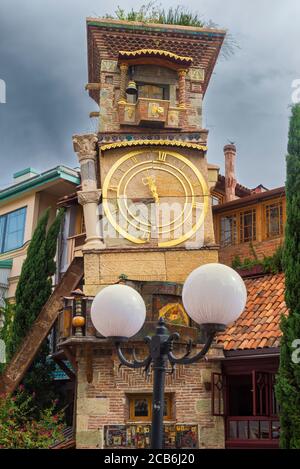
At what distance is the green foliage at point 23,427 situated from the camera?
1463 cm

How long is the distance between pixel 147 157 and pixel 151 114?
103 centimetres

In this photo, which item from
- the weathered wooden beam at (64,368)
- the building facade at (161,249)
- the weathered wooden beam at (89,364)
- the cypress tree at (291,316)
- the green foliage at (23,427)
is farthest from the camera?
the weathered wooden beam at (64,368)

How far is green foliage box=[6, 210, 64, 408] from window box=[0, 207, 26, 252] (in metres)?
3.70

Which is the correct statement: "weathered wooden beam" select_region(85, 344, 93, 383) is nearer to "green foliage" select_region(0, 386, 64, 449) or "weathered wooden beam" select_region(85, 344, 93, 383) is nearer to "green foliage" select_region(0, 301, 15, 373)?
"green foliage" select_region(0, 386, 64, 449)

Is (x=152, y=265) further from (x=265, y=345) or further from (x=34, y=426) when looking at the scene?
(x=34, y=426)

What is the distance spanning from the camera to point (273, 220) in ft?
60.0

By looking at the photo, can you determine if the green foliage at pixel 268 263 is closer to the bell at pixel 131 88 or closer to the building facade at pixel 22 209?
the bell at pixel 131 88

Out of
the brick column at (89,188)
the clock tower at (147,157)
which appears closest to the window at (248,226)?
the clock tower at (147,157)

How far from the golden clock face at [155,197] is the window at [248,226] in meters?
2.69

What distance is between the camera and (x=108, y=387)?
1438 centimetres

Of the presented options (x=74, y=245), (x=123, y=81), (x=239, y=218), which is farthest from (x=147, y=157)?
(x=74, y=245)

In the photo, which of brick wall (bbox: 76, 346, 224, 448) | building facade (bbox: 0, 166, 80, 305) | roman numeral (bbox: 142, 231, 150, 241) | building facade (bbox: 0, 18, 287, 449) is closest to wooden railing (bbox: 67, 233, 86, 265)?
building facade (bbox: 0, 166, 80, 305)

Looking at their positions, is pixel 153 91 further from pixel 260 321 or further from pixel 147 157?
pixel 260 321
